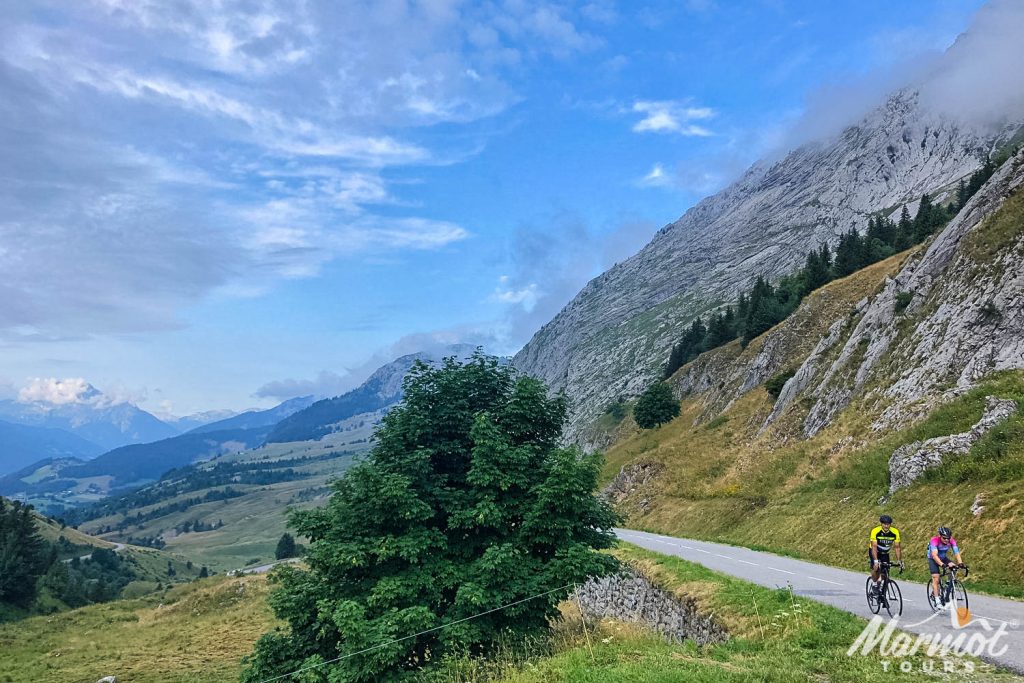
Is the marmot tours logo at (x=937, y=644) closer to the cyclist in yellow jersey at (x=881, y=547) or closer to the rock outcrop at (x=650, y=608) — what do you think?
the cyclist in yellow jersey at (x=881, y=547)

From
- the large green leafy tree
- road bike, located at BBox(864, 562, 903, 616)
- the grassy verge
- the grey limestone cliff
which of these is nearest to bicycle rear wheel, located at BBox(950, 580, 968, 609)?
road bike, located at BBox(864, 562, 903, 616)

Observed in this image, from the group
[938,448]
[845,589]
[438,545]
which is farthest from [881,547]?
[938,448]

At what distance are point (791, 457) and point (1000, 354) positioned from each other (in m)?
13.7

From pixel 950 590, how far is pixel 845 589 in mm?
4526

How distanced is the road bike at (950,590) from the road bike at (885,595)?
788 mm

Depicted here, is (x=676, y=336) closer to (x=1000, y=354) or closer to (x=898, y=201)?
(x=898, y=201)

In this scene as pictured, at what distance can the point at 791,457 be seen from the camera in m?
37.3

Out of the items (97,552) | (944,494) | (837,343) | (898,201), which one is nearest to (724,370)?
(837,343)

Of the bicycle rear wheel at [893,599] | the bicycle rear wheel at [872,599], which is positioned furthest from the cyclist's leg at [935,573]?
the bicycle rear wheel at [872,599]

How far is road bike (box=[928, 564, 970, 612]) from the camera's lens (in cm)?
1282

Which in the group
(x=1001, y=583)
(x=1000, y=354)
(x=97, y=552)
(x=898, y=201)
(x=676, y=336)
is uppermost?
(x=898, y=201)

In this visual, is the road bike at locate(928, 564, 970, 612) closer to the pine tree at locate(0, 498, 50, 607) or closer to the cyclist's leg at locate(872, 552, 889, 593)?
the cyclist's leg at locate(872, 552, 889, 593)

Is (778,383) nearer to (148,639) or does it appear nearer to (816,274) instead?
(816,274)

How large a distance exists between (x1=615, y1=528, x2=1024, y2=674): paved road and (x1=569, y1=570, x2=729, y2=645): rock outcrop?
2515 mm
